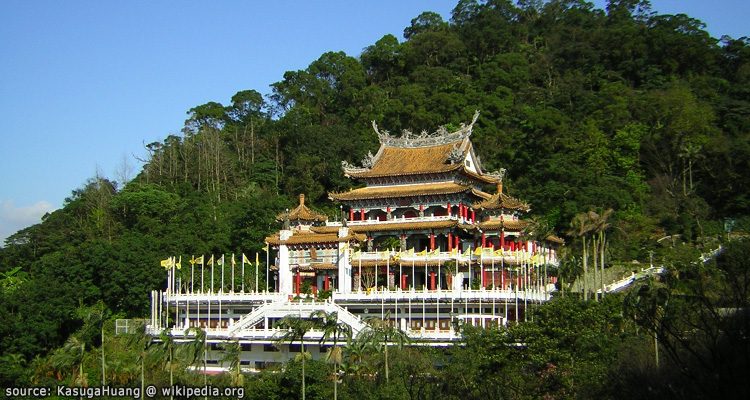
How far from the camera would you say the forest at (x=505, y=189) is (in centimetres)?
3344

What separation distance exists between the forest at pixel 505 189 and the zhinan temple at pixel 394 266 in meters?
2.75

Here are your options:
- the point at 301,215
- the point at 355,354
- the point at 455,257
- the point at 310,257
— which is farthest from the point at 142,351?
the point at 301,215

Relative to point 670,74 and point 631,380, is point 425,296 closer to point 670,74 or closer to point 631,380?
point 631,380

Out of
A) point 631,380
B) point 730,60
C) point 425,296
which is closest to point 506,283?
point 425,296

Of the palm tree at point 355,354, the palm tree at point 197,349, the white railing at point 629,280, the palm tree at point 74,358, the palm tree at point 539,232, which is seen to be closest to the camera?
the palm tree at point 197,349

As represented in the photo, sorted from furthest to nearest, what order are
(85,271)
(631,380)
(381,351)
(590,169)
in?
(590,169) < (85,271) < (381,351) < (631,380)

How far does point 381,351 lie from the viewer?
3625 centimetres

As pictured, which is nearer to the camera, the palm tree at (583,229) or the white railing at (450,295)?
the palm tree at (583,229)

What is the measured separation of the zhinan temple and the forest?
9.04 ft

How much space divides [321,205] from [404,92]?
50.8 ft

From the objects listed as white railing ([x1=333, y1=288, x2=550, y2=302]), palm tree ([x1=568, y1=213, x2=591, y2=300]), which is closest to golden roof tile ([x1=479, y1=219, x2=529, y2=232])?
white railing ([x1=333, y1=288, x2=550, y2=302])

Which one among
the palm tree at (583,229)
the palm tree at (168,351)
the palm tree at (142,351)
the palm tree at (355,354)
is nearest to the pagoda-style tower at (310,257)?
the palm tree at (142,351)

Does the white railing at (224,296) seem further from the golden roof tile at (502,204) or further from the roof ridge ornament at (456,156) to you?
the roof ridge ornament at (456,156)

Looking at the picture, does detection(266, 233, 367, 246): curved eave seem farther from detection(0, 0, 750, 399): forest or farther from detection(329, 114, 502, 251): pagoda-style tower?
detection(0, 0, 750, 399): forest
